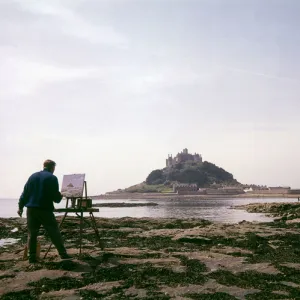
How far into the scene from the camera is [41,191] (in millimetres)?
10008

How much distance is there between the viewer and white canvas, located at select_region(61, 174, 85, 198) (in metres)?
11.7

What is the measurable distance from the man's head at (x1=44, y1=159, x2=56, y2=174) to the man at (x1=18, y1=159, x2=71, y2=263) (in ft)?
1.06

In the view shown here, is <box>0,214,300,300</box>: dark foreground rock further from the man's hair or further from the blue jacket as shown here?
the man's hair

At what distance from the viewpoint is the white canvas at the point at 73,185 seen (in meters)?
11.7

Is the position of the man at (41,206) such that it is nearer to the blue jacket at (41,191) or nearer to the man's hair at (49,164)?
the blue jacket at (41,191)

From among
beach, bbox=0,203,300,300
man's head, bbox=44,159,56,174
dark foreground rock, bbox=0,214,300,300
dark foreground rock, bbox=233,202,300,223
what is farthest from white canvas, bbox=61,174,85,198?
dark foreground rock, bbox=233,202,300,223

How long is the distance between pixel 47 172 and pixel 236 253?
7.13 meters

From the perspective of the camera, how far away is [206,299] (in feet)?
22.8

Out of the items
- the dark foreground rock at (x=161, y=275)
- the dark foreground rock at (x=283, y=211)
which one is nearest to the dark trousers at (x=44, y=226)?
the dark foreground rock at (x=161, y=275)

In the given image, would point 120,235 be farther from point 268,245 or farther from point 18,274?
point 18,274

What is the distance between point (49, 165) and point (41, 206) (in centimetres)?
136

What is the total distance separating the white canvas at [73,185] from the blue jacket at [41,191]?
1449mm

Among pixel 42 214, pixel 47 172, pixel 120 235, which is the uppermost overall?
pixel 47 172

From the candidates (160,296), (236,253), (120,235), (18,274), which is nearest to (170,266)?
(160,296)
